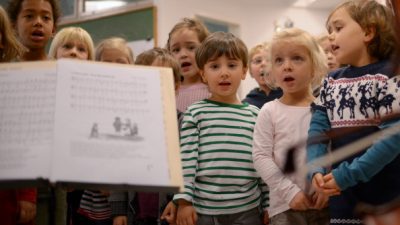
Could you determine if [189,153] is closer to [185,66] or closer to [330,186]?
[330,186]

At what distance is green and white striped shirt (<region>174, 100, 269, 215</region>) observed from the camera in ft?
5.30

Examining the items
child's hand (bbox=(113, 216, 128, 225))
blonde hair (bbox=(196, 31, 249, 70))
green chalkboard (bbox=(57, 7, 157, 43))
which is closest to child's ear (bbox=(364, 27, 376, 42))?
blonde hair (bbox=(196, 31, 249, 70))

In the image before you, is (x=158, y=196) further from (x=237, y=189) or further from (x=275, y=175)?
(x=275, y=175)

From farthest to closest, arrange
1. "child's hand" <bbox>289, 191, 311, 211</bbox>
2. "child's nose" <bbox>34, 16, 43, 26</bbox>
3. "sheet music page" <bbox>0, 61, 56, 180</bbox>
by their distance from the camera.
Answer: "child's nose" <bbox>34, 16, 43, 26</bbox> < "child's hand" <bbox>289, 191, 311, 211</bbox> < "sheet music page" <bbox>0, 61, 56, 180</bbox>

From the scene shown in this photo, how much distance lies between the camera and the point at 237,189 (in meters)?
1.64

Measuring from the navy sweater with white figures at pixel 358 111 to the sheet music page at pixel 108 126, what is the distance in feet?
1.61

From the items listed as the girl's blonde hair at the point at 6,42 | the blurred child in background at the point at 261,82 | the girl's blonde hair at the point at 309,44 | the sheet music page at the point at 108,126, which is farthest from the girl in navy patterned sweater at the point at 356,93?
the girl's blonde hair at the point at 6,42

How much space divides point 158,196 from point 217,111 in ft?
1.52

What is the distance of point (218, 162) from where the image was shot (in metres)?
1.63

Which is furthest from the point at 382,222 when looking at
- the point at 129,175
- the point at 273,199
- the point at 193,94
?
the point at 193,94

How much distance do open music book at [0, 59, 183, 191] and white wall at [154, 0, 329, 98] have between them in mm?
3062

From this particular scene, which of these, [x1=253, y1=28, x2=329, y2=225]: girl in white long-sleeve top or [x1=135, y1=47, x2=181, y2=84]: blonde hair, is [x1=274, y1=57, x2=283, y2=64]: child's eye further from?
[x1=135, y1=47, x2=181, y2=84]: blonde hair

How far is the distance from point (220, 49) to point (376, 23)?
0.57 m

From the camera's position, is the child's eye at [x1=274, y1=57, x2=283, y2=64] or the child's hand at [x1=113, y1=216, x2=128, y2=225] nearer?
the child's eye at [x1=274, y1=57, x2=283, y2=64]
